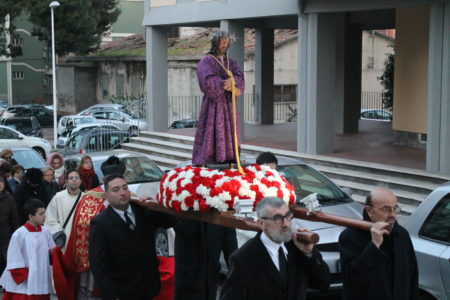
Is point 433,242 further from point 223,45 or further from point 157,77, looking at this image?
Result: point 157,77

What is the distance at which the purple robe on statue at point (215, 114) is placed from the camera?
24.2ft

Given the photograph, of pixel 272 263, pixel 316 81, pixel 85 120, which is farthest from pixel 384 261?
pixel 85 120

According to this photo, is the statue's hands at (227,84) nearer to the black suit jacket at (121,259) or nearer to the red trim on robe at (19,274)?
the black suit jacket at (121,259)

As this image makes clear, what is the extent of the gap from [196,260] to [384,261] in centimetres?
226

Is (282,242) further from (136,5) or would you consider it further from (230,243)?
(136,5)

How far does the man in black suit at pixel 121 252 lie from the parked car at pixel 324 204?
9.46 ft

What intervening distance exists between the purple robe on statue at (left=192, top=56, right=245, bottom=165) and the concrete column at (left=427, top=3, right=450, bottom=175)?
853 cm

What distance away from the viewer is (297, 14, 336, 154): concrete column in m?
18.1

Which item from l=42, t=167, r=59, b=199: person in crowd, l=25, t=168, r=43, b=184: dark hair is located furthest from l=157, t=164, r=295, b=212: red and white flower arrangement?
l=42, t=167, r=59, b=199: person in crowd

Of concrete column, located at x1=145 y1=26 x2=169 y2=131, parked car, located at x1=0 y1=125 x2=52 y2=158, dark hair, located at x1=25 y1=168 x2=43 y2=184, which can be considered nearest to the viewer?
dark hair, located at x1=25 y1=168 x2=43 y2=184

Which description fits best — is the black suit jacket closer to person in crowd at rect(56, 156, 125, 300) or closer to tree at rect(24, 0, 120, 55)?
person in crowd at rect(56, 156, 125, 300)

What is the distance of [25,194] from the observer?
1102cm

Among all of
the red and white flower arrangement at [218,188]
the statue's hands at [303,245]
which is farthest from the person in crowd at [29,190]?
the statue's hands at [303,245]

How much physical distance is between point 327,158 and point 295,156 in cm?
94
